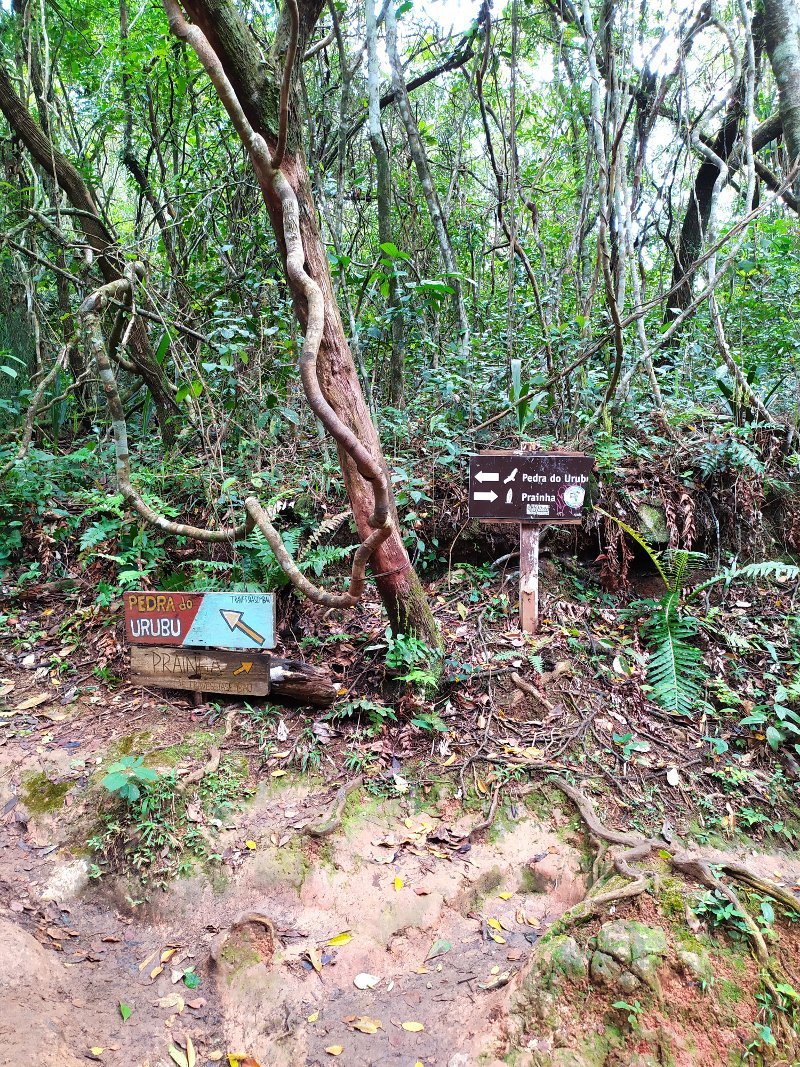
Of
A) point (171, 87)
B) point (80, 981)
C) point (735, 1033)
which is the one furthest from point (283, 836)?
point (171, 87)

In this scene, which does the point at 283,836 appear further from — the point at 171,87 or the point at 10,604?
the point at 171,87

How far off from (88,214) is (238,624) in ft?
14.0

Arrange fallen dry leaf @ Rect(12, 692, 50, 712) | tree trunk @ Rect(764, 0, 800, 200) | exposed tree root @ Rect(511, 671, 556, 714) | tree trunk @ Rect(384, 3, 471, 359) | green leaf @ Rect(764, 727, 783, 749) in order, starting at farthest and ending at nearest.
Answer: tree trunk @ Rect(384, 3, 471, 359) → tree trunk @ Rect(764, 0, 800, 200) → fallen dry leaf @ Rect(12, 692, 50, 712) → exposed tree root @ Rect(511, 671, 556, 714) → green leaf @ Rect(764, 727, 783, 749)

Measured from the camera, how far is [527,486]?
13.6 feet

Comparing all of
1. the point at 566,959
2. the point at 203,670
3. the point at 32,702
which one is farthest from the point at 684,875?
the point at 32,702

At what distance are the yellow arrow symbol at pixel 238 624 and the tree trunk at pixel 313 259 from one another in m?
→ 0.85

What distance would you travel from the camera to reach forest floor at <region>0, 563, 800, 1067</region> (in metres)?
2.50

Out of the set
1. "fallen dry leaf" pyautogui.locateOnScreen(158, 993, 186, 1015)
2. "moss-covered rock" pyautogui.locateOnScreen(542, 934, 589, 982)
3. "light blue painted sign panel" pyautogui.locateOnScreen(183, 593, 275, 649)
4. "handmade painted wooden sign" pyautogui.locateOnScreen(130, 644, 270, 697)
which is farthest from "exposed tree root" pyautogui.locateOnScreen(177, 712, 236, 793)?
"moss-covered rock" pyautogui.locateOnScreen(542, 934, 589, 982)

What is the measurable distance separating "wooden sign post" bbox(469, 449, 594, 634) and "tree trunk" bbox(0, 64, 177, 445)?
3381mm

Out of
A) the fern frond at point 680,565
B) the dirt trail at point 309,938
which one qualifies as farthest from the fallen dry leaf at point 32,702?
the fern frond at point 680,565

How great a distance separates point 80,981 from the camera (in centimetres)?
275

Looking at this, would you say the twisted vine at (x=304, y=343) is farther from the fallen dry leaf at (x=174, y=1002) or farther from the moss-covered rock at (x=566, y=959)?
the fallen dry leaf at (x=174, y=1002)

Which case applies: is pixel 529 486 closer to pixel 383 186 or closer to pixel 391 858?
pixel 391 858

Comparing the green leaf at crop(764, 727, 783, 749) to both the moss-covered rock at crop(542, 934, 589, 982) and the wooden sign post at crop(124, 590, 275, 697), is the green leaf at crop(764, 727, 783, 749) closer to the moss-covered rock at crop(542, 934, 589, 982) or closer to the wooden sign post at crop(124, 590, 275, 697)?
the moss-covered rock at crop(542, 934, 589, 982)
